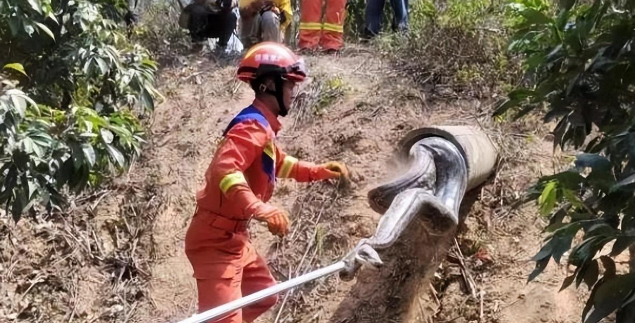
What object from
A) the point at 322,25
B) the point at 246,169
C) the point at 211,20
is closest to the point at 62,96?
the point at 246,169

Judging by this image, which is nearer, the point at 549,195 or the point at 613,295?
the point at 613,295

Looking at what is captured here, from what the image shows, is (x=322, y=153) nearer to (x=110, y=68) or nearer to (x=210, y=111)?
(x=210, y=111)

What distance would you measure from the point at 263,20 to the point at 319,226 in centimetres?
284

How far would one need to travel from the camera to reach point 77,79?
437cm

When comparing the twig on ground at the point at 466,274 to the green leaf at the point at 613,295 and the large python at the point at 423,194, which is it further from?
the green leaf at the point at 613,295

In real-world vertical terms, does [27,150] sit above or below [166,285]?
above

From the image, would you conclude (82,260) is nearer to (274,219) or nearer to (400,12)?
(274,219)

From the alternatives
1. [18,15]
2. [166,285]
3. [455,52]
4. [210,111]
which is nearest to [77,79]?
[18,15]

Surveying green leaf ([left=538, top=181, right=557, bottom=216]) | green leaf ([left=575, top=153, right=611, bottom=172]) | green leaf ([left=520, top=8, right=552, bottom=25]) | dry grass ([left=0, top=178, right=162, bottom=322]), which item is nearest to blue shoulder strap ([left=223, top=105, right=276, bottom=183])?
green leaf ([left=520, top=8, right=552, bottom=25])

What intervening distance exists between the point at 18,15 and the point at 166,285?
8.30 ft

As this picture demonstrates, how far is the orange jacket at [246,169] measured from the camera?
3.55 m

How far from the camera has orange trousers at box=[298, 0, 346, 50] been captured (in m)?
7.42

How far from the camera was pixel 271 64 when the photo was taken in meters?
3.81

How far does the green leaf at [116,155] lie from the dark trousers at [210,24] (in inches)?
155
